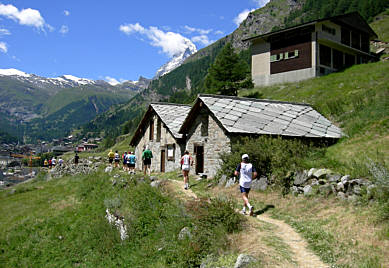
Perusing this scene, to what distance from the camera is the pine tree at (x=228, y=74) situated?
39125 mm

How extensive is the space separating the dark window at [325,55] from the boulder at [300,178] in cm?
2884

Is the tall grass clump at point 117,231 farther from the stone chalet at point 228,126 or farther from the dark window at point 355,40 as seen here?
the dark window at point 355,40

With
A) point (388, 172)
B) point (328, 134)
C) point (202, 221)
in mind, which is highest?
point (328, 134)

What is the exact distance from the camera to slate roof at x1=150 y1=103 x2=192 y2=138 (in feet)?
82.8

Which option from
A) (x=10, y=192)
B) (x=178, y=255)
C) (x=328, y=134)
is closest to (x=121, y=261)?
(x=178, y=255)

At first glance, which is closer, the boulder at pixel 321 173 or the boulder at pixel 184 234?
the boulder at pixel 184 234

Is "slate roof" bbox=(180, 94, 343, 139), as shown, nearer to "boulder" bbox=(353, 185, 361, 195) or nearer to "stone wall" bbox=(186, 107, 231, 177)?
"stone wall" bbox=(186, 107, 231, 177)

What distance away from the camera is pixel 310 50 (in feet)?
120

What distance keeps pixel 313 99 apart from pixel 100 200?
A: 21.6 meters

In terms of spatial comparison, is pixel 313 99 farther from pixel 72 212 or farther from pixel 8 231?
pixel 8 231

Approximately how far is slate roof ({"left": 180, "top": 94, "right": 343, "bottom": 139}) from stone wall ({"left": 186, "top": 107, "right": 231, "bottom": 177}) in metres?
0.76

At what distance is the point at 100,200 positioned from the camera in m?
19.3

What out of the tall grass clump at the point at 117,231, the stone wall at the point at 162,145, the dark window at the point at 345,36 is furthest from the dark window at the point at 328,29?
the tall grass clump at the point at 117,231

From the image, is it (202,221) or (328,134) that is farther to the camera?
(328,134)
